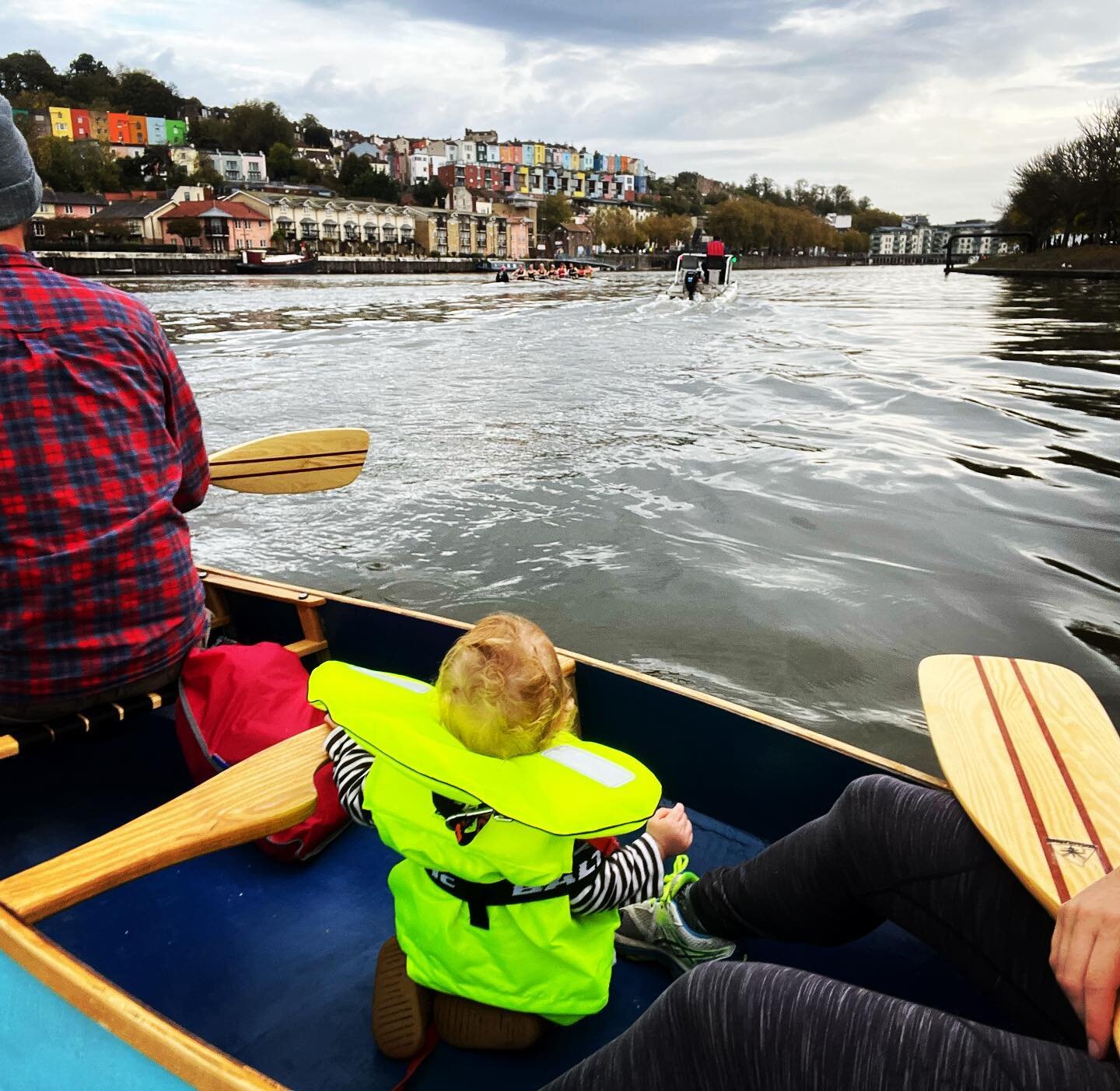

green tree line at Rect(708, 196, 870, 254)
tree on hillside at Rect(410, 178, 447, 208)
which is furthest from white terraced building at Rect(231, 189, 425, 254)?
green tree line at Rect(708, 196, 870, 254)

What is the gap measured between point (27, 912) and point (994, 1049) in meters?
1.26

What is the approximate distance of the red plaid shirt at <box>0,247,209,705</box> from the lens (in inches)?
67.2

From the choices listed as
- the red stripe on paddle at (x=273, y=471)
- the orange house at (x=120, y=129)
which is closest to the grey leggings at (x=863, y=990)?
the red stripe on paddle at (x=273, y=471)

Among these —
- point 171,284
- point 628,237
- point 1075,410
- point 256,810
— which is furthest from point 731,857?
point 628,237

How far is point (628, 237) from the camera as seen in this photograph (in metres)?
110

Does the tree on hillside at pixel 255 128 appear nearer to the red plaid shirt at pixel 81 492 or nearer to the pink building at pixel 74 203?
→ the pink building at pixel 74 203

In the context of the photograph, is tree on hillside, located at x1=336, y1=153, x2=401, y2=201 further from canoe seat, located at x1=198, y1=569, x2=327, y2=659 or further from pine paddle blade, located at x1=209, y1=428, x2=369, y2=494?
canoe seat, located at x1=198, y1=569, x2=327, y2=659

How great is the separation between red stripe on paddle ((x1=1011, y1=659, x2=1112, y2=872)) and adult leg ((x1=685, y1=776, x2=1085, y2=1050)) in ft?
0.58

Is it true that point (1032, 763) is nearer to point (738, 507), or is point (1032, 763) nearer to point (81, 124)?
point (738, 507)

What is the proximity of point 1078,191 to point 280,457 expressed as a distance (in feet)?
193

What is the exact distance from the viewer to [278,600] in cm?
288

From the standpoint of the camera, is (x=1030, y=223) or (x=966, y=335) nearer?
(x=966, y=335)

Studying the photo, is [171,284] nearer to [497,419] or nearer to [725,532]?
[497,419]

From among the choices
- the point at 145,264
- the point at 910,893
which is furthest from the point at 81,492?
the point at 145,264
